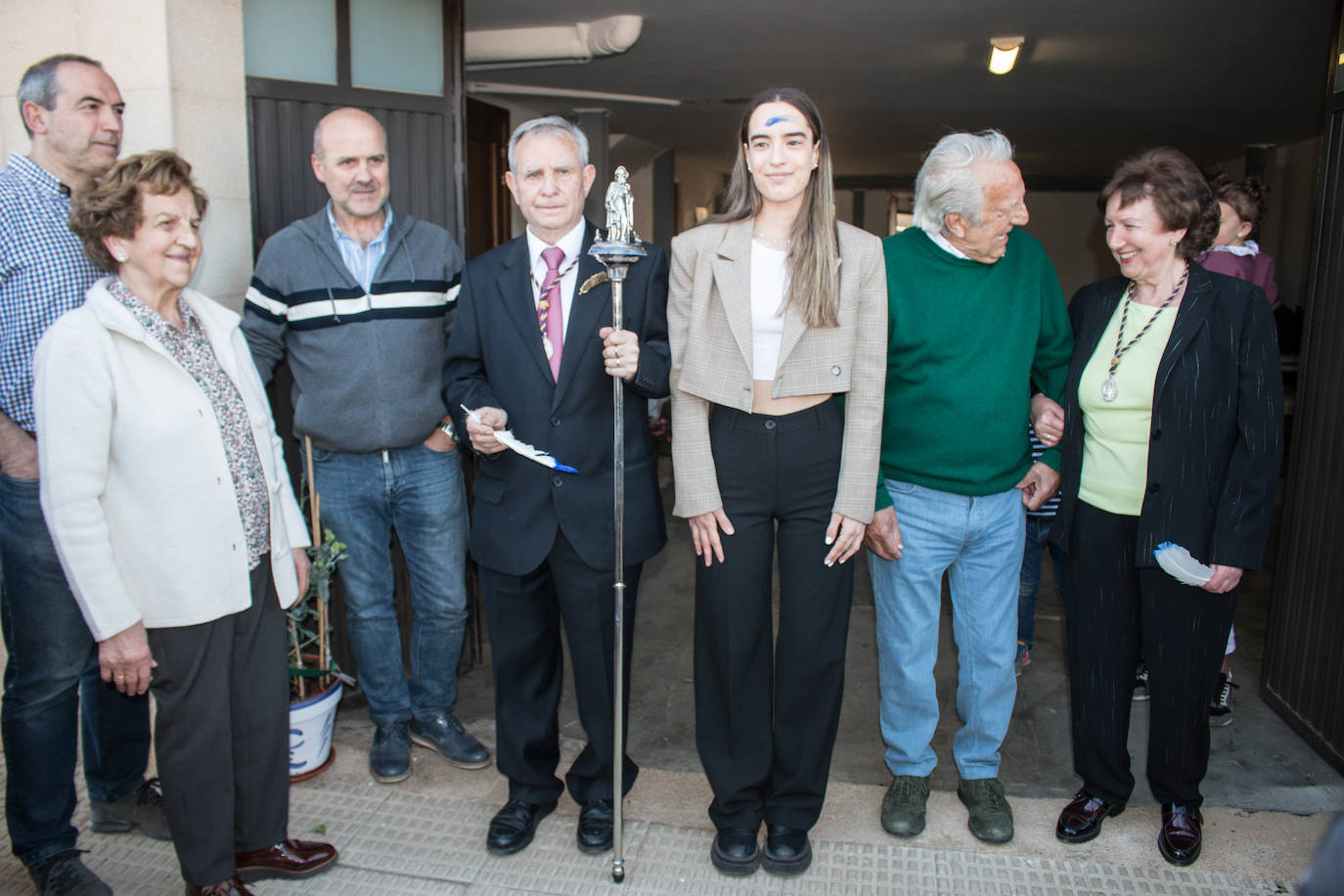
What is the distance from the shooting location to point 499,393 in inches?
102

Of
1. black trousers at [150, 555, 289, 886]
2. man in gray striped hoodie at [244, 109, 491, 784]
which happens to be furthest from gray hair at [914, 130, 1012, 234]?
black trousers at [150, 555, 289, 886]

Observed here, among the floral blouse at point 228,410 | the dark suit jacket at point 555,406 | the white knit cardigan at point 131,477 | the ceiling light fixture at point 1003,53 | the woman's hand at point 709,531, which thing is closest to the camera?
the white knit cardigan at point 131,477

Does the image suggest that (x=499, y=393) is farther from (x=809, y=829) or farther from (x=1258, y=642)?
(x=1258, y=642)

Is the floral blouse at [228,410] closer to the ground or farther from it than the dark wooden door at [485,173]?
closer to the ground

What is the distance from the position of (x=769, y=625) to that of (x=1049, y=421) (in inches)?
37.8

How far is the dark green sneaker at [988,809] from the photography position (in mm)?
2668

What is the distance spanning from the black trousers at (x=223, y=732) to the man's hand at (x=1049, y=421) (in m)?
2.09

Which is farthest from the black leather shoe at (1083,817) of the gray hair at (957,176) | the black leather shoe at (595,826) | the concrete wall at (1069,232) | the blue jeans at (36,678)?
the concrete wall at (1069,232)

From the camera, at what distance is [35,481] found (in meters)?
2.39

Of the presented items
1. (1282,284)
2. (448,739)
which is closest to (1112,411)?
(448,739)

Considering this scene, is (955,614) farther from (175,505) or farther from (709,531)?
(175,505)

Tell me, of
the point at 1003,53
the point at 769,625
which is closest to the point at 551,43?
the point at 1003,53

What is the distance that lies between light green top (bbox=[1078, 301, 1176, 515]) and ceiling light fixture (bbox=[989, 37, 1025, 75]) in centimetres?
439

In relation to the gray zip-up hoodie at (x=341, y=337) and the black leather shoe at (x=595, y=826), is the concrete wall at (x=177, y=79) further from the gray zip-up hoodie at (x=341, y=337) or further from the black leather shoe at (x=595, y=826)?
the black leather shoe at (x=595, y=826)
